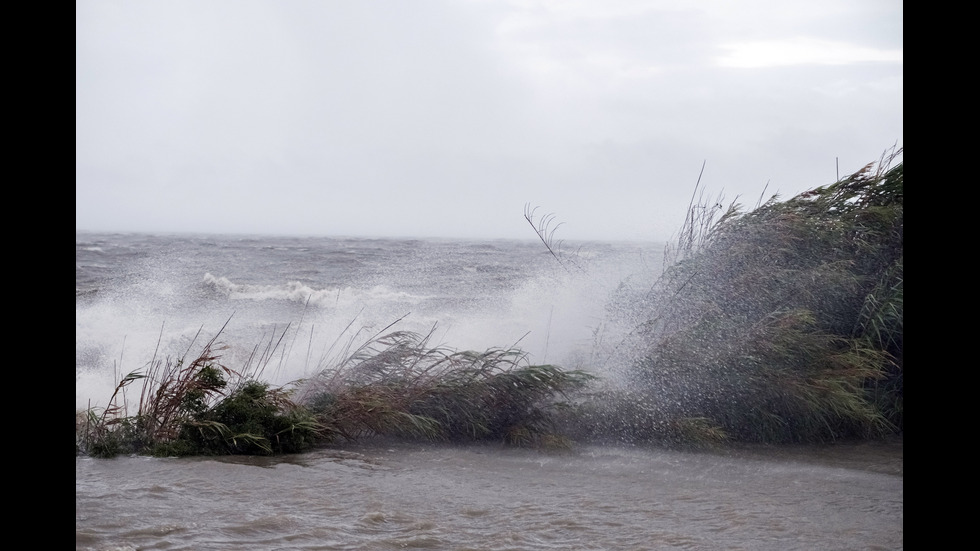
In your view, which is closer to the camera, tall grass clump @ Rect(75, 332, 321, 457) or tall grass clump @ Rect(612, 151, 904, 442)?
tall grass clump @ Rect(75, 332, 321, 457)

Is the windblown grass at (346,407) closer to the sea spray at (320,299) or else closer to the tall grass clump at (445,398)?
the tall grass clump at (445,398)

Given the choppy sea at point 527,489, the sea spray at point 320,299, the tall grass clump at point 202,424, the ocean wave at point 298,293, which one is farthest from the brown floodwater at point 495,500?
the ocean wave at point 298,293

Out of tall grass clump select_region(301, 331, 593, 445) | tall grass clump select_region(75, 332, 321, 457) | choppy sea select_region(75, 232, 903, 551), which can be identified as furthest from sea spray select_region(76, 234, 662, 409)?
tall grass clump select_region(75, 332, 321, 457)

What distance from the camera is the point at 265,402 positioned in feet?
21.1

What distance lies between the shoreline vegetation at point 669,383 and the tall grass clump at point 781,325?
2 cm

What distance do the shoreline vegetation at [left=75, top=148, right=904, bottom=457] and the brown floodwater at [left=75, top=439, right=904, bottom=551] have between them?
26 centimetres

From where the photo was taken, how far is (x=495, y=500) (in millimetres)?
5176

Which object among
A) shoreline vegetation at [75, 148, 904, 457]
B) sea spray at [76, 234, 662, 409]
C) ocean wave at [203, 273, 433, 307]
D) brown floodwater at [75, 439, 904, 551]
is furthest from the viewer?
ocean wave at [203, 273, 433, 307]

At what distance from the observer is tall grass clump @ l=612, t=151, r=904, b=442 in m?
7.01

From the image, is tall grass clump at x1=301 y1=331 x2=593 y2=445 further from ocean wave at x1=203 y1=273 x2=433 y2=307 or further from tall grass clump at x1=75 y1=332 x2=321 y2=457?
ocean wave at x1=203 y1=273 x2=433 y2=307

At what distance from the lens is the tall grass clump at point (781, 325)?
7.01m

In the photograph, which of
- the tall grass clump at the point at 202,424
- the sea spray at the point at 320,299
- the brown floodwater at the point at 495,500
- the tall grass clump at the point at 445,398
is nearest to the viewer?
the brown floodwater at the point at 495,500
